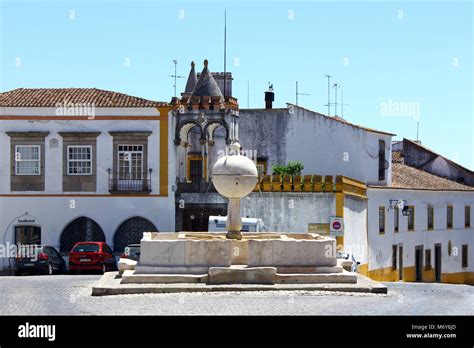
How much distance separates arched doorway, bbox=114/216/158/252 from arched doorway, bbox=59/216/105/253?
0.63 m

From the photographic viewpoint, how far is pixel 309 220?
38406 millimetres

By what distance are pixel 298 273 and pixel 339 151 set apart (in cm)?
2623

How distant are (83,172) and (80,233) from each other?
7.64 feet

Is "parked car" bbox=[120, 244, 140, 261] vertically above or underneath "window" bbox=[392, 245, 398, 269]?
above

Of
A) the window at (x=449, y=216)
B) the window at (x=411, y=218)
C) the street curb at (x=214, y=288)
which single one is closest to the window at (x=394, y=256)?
the window at (x=411, y=218)

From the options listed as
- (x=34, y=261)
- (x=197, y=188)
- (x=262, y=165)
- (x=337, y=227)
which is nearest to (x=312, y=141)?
(x=262, y=165)

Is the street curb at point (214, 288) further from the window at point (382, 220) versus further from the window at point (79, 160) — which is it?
the window at point (382, 220)

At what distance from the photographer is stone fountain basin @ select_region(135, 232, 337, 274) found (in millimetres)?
20844

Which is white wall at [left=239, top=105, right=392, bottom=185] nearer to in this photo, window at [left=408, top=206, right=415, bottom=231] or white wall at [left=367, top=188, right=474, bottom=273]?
window at [left=408, top=206, right=415, bottom=231]

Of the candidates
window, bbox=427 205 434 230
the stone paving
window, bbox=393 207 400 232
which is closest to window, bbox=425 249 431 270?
window, bbox=427 205 434 230

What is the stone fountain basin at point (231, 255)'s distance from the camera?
20844 mm

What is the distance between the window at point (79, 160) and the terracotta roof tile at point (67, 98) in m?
1.77

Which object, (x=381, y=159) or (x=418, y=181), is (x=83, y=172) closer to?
(x=381, y=159)
